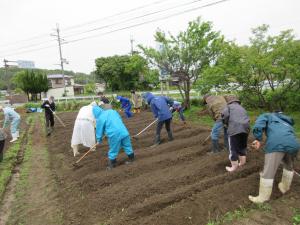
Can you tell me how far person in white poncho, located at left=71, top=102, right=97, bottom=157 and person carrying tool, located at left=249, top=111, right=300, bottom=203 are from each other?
4.70 m

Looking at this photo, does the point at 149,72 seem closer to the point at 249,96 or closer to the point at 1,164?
the point at 249,96

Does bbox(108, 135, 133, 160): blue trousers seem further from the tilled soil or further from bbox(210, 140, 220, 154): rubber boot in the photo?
bbox(210, 140, 220, 154): rubber boot

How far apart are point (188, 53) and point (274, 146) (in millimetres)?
11286

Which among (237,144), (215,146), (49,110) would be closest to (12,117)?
(49,110)

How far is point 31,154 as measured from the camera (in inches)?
346

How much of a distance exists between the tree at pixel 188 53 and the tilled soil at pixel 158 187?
8.16 m

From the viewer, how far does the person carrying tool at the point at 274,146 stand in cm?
372

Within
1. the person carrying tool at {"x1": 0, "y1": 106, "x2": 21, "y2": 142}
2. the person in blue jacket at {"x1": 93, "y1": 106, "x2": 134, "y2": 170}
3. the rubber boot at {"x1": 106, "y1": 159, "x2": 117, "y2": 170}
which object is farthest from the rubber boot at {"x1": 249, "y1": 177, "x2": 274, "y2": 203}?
the person carrying tool at {"x1": 0, "y1": 106, "x2": 21, "y2": 142}

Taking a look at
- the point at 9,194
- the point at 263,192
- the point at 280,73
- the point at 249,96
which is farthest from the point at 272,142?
the point at 249,96

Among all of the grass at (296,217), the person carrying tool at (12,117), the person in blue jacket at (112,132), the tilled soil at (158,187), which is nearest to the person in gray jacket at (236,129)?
the tilled soil at (158,187)

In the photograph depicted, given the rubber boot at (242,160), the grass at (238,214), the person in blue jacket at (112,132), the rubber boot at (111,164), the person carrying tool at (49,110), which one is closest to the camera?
the grass at (238,214)

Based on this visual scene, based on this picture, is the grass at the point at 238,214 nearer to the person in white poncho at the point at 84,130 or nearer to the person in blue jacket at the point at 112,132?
the person in blue jacket at the point at 112,132

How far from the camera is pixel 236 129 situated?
4.76 metres

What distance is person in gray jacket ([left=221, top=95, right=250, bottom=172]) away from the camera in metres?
4.75
